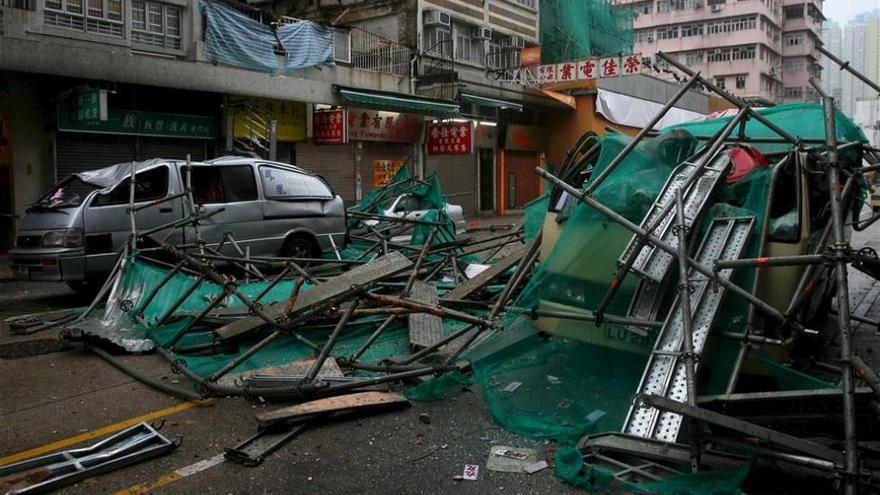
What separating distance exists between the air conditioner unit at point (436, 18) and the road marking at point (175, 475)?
21.7 metres

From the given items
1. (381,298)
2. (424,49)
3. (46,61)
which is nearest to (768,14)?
(424,49)

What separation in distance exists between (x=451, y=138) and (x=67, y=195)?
15.8 meters

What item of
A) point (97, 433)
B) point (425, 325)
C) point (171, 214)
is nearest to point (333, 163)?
point (171, 214)

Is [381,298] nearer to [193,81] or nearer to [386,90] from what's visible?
[193,81]

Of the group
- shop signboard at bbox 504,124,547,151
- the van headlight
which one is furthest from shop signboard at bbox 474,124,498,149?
the van headlight

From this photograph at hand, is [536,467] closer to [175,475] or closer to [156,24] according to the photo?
[175,475]

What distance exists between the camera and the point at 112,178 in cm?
906

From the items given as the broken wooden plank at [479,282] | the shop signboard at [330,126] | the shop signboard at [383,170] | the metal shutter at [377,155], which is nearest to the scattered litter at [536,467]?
the broken wooden plank at [479,282]

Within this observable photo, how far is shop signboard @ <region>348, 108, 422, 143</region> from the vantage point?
69.0 feet

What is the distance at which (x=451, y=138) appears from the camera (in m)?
23.6

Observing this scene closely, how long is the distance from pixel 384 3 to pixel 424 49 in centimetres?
237

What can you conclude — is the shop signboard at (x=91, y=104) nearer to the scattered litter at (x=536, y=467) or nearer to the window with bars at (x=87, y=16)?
the window with bars at (x=87, y=16)

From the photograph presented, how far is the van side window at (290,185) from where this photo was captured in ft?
33.8

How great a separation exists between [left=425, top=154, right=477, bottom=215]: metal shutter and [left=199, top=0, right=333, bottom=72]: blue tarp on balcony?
22.2ft
